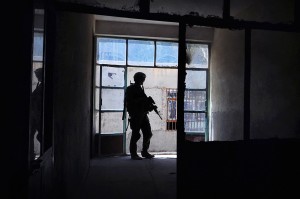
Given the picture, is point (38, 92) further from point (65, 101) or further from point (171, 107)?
point (171, 107)

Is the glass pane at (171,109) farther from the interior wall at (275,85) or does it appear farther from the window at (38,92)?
the window at (38,92)

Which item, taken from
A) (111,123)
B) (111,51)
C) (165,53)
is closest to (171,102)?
(165,53)

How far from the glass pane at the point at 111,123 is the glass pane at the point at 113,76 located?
2.08 ft

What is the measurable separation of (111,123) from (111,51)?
4.91 ft

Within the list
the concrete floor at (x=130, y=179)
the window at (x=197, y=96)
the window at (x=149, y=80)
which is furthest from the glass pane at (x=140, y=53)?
the concrete floor at (x=130, y=179)

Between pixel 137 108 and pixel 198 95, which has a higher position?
pixel 198 95

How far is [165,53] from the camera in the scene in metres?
5.81

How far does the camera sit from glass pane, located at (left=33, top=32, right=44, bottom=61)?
1496 millimetres

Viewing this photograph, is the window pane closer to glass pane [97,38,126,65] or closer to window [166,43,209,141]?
window [166,43,209,141]

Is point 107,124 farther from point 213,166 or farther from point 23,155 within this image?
point 23,155

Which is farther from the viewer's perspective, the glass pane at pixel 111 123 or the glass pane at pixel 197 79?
the glass pane at pixel 197 79

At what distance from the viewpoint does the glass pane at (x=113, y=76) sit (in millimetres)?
5492

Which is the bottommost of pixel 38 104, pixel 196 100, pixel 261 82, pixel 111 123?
pixel 111 123

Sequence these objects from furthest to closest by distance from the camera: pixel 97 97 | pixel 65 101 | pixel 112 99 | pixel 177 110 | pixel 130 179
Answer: pixel 112 99 → pixel 97 97 → pixel 130 179 → pixel 65 101 → pixel 177 110
